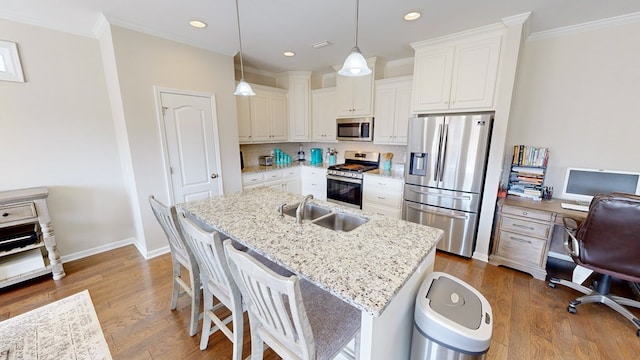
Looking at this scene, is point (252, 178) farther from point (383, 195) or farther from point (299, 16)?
point (299, 16)

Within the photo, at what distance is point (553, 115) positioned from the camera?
8.84ft

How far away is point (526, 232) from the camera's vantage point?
2537 mm

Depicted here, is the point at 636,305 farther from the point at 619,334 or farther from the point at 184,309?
the point at 184,309

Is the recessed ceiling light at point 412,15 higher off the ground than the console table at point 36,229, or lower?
higher

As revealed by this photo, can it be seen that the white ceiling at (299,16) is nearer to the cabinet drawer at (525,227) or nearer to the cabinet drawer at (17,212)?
the cabinet drawer at (17,212)

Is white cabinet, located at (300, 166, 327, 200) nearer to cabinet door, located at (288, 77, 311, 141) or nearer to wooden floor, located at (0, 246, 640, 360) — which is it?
cabinet door, located at (288, 77, 311, 141)

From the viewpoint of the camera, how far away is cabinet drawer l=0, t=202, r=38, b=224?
2189mm

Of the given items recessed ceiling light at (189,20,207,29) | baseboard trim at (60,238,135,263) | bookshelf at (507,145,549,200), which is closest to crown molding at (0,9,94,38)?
recessed ceiling light at (189,20,207,29)

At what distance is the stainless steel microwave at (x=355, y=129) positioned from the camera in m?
3.79

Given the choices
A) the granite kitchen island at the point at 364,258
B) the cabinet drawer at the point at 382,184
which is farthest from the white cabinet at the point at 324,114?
the granite kitchen island at the point at 364,258

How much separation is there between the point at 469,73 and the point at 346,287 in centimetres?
278

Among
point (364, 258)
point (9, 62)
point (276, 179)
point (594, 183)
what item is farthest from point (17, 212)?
point (594, 183)

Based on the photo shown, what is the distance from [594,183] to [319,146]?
3.83 meters

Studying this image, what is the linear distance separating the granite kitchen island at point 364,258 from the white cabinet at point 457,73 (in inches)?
74.7
